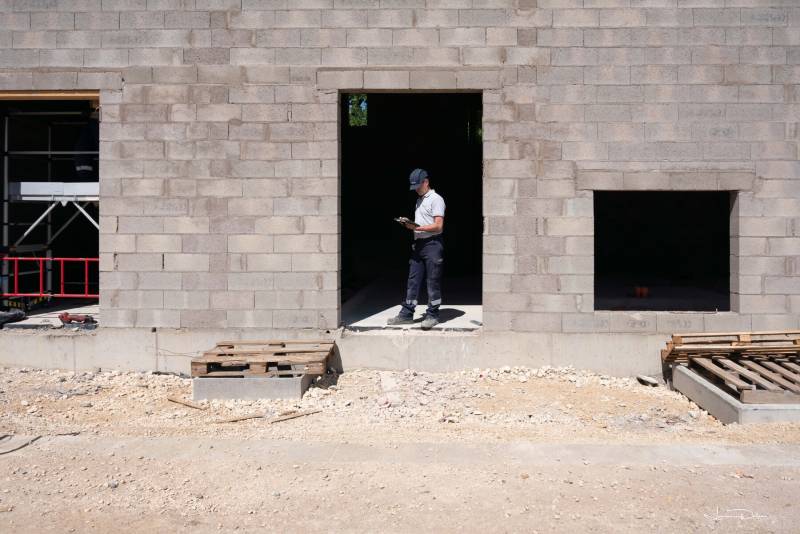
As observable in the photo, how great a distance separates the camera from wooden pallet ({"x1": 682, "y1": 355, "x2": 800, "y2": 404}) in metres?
6.21

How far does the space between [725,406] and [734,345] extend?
1226 millimetres

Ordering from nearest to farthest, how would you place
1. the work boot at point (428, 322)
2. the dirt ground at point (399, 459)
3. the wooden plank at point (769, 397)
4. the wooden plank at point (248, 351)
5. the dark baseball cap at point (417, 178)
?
the dirt ground at point (399, 459) < the wooden plank at point (769, 397) < the wooden plank at point (248, 351) < the work boot at point (428, 322) < the dark baseball cap at point (417, 178)

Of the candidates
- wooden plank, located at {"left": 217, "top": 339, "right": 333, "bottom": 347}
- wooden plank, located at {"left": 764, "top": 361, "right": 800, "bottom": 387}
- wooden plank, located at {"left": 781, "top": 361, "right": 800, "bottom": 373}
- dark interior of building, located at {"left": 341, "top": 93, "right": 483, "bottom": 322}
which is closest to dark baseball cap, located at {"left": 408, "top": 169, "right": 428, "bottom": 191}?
wooden plank, located at {"left": 217, "top": 339, "right": 333, "bottom": 347}

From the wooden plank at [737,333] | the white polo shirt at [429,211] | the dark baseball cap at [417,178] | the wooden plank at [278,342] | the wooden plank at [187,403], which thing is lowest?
the wooden plank at [187,403]

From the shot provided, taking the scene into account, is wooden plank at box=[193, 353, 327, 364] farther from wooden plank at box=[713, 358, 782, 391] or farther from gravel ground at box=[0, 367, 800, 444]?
wooden plank at box=[713, 358, 782, 391]

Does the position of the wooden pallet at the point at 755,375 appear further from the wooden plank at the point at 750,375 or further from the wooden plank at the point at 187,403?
the wooden plank at the point at 187,403

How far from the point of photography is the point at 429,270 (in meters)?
8.14

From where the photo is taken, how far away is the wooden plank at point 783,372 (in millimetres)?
6650

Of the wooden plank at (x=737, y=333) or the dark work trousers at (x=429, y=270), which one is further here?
the dark work trousers at (x=429, y=270)

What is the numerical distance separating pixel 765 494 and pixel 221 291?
18.2 ft

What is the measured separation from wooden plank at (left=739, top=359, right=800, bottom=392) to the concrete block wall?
2.01 feet

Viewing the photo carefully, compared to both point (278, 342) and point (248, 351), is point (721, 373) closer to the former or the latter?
point (278, 342)

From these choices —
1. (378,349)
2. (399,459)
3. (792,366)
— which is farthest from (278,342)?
(792,366)

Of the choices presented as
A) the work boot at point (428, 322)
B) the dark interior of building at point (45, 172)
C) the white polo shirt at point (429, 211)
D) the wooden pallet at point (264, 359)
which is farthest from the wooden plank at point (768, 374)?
the dark interior of building at point (45, 172)
